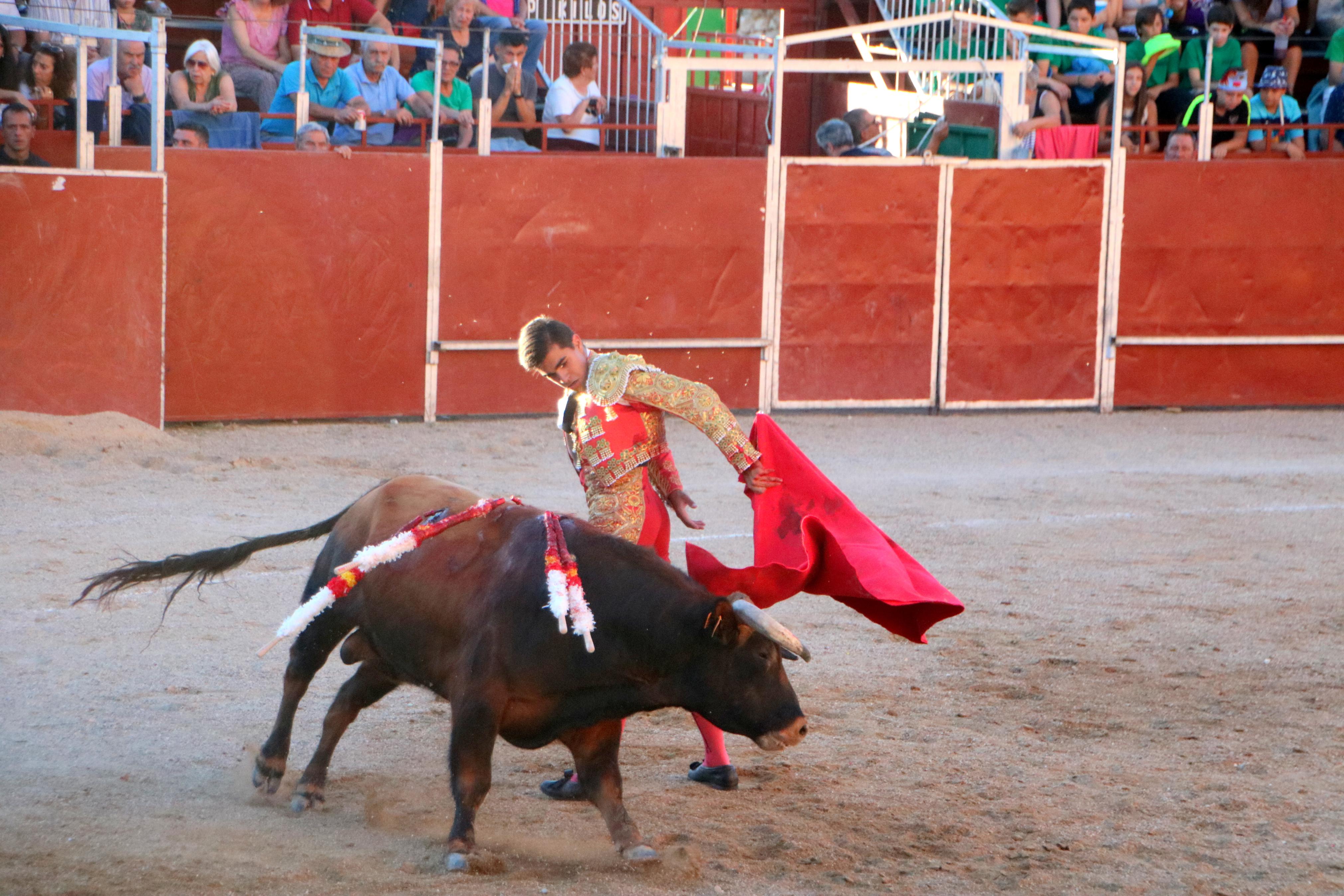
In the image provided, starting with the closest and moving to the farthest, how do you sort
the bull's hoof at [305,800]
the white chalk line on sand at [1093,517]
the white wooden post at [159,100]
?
the bull's hoof at [305,800]
the white chalk line on sand at [1093,517]
the white wooden post at [159,100]

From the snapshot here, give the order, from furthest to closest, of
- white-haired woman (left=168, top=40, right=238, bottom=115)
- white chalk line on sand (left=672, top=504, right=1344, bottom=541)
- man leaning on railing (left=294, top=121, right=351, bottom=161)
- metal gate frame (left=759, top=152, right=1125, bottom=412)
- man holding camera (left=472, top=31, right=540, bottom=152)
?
man holding camera (left=472, top=31, right=540, bottom=152)
metal gate frame (left=759, top=152, right=1125, bottom=412)
man leaning on railing (left=294, top=121, right=351, bottom=161)
white-haired woman (left=168, top=40, right=238, bottom=115)
white chalk line on sand (left=672, top=504, right=1344, bottom=541)

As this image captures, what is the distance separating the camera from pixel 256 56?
33.9 feet

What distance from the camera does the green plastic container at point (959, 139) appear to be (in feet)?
38.8

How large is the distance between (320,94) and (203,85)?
0.83 m

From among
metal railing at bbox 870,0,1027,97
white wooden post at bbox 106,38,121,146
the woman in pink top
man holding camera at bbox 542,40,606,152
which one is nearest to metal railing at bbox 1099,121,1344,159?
metal railing at bbox 870,0,1027,97

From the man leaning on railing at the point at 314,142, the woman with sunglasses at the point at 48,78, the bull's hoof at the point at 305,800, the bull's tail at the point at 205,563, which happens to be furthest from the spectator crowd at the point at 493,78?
the bull's hoof at the point at 305,800

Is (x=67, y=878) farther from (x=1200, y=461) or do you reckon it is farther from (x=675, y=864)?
(x=1200, y=461)

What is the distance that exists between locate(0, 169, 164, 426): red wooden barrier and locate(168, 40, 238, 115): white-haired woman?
86cm

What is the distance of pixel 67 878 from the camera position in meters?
3.54

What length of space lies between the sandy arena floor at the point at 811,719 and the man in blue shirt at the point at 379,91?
2615mm

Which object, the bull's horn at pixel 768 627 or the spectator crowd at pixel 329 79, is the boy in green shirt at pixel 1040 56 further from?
the bull's horn at pixel 768 627

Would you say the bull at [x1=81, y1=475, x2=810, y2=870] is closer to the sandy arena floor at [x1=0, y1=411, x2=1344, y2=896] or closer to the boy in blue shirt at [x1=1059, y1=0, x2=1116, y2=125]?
the sandy arena floor at [x1=0, y1=411, x2=1344, y2=896]

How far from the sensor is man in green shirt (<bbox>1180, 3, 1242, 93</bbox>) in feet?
40.6

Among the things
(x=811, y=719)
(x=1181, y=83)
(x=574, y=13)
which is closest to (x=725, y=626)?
(x=811, y=719)
